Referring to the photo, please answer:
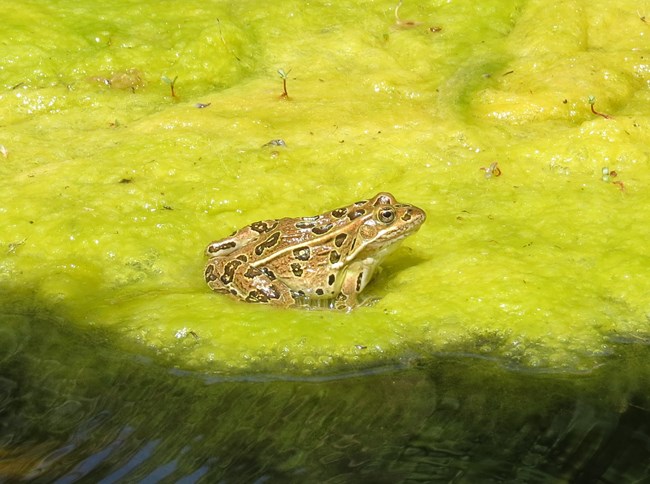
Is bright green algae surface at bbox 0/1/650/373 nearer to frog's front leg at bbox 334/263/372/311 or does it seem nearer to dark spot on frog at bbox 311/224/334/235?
frog's front leg at bbox 334/263/372/311

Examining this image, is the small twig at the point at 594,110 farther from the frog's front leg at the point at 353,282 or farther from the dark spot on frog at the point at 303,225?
the dark spot on frog at the point at 303,225

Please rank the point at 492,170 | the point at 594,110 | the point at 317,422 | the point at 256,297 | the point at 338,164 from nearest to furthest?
the point at 317,422
the point at 256,297
the point at 492,170
the point at 338,164
the point at 594,110

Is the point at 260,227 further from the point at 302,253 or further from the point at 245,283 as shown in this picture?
the point at 245,283

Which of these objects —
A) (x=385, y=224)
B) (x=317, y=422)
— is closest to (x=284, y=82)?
(x=385, y=224)

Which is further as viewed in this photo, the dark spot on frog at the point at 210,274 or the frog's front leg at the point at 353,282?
the frog's front leg at the point at 353,282

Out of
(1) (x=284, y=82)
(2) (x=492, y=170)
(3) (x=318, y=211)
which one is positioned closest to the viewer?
(3) (x=318, y=211)

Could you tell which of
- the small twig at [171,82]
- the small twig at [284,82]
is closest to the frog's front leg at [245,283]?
the small twig at [284,82]

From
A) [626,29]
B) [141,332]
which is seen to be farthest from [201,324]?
[626,29]

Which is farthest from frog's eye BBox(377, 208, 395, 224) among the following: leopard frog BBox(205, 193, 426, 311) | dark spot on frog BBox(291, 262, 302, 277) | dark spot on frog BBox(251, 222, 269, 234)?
dark spot on frog BBox(251, 222, 269, 234)
